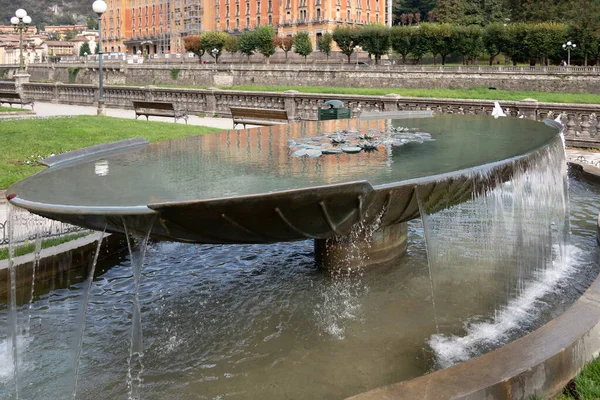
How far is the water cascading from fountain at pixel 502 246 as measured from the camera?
5.38 meters

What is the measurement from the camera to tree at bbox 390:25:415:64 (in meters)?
59.8

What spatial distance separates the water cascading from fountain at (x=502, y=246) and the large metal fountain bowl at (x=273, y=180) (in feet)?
0.88

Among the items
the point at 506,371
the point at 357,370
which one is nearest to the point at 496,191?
the point at 357,370

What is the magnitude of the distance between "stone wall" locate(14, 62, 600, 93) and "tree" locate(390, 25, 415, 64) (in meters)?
7.16

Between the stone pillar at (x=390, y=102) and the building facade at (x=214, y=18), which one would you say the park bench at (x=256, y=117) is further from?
the building facade at (x=214, y=18)

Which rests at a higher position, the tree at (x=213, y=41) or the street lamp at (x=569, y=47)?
the tree at (x=213, y=41)

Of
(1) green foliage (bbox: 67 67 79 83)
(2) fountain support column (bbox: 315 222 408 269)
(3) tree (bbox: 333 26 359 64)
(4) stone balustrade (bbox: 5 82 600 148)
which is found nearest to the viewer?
(2) fountain support column (bbox: 315 222 408 269)

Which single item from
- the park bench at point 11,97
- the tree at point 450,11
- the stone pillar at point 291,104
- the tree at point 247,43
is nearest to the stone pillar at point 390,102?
the stone pillar at point 291,104

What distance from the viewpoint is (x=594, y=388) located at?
3.85 m

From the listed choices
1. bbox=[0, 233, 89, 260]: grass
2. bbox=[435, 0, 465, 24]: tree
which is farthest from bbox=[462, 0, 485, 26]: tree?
bbox=[0, 233, 89, 260]: grass

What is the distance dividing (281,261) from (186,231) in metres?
3.19

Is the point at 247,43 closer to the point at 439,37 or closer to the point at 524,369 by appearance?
the point at 439,37

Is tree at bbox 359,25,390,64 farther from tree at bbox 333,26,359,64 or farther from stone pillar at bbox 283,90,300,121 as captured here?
stone pillar at bbox 283,90,300,121

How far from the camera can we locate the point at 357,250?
6.82 metres
